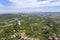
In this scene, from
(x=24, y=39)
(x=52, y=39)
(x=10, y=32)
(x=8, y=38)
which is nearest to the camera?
(x=52, y=39)

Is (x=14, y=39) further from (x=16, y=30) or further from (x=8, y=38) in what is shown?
(x=16, y=30)

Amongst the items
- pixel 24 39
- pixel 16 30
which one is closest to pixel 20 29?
pixel 16 30

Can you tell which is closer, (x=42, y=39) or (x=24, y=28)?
(x=42, y=39)


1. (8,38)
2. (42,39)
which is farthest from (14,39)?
(42,39)

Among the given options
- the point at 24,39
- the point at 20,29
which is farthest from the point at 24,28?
the point at 24,39

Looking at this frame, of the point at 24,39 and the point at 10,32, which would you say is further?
the point at 10,32

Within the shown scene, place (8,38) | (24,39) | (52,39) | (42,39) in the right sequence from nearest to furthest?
(52,39), (24,39), (42,39), (8,38)

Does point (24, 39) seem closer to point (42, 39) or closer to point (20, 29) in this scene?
point (42, 39)

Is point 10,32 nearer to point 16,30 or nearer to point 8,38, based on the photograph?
point 16,30

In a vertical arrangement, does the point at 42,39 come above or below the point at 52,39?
below

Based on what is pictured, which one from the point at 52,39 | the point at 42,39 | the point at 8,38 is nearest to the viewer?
the point at 52,39
